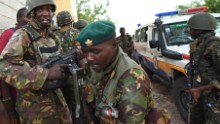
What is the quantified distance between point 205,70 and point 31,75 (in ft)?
6.17

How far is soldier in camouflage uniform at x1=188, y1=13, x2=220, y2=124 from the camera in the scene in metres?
3.07

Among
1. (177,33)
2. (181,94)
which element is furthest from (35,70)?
(177,33)

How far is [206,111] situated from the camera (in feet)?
10.7

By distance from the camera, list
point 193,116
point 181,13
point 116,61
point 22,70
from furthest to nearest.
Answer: point 181,13 → point 193,116 → point 22,70 → point 116,61

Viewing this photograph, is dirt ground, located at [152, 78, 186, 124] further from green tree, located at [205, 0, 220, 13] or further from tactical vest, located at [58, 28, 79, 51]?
green tree, located at [205, 0, 220, 13]

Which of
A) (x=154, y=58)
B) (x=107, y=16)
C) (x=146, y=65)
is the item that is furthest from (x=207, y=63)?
(x=107, y=16)

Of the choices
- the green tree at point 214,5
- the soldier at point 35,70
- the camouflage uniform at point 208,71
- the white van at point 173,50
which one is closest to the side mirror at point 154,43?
the white van at point 173,50

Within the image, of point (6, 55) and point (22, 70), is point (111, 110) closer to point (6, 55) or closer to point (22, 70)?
point (22, 70)

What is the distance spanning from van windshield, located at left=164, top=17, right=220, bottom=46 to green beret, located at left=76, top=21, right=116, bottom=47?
4413 millimetres

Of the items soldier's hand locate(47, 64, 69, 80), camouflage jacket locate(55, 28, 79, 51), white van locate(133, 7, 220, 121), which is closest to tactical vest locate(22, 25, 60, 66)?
soldier's hand locate(47, 64, 69, 80)

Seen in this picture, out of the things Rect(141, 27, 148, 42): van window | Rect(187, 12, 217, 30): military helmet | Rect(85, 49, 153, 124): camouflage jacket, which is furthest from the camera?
Rect(141, 27, 148, 42): van window

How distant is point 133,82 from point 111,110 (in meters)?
0.20

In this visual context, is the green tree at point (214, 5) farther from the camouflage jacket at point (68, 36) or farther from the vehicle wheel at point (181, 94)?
the camouflage jacket at point (68, 36)

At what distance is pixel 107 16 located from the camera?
1423 inches
